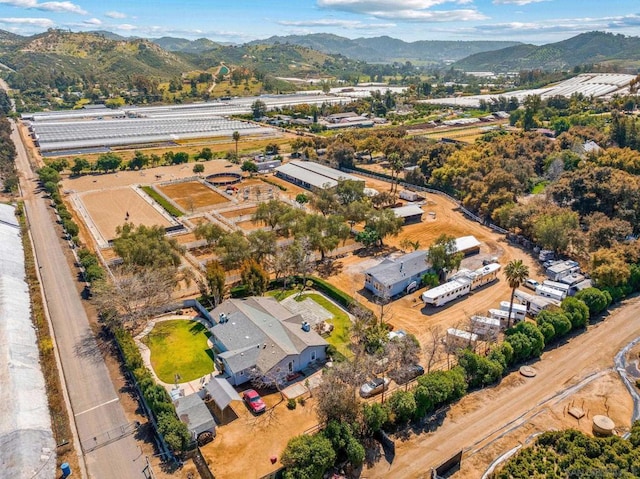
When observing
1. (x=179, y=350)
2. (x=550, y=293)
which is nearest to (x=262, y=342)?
(x=179, y=350)

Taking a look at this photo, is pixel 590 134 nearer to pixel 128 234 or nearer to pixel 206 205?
pixel 206 205

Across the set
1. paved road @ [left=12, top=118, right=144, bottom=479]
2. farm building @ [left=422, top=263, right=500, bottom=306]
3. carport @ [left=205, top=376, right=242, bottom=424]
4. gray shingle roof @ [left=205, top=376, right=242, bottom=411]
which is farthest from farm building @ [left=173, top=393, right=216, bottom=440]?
farm building @ [left=422, top=263, right=500, bottom=306]

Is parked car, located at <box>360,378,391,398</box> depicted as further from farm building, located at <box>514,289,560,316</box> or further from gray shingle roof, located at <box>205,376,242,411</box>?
farm building, located at <box>514,289,560,316</box>

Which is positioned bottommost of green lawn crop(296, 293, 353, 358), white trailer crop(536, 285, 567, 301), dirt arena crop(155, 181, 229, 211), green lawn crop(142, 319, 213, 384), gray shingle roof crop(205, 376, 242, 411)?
green lawn crop(296, 293, 353, 358)

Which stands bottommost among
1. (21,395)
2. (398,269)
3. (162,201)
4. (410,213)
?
(21,395)

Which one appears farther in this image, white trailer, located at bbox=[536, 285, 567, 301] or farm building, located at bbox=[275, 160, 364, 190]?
farm building, located at bbox=[275, 160, 364, 190]

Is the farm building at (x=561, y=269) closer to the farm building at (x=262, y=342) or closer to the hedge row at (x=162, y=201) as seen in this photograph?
the farm building at (x=262, y=342)

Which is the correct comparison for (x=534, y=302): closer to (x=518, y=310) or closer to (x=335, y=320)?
(x=518, y=310)
